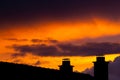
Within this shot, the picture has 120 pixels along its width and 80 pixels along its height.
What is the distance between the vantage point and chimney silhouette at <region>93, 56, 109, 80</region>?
40844 mm

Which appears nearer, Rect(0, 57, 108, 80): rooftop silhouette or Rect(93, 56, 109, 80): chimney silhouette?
Rect(0, 57, 108, 80): rooftop silhouette

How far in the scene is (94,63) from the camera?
4088cm

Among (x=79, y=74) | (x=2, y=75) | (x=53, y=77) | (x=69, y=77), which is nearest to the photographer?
(x=2, y=75)

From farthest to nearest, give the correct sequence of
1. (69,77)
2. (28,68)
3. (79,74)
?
(79,74) → (69,77) → (28,68)

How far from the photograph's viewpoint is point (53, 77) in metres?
35.3

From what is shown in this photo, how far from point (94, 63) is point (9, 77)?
38.6 feet

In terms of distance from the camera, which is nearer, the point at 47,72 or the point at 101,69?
the point at 47,72

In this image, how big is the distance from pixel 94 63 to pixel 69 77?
3.85 m

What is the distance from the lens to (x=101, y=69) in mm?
41031

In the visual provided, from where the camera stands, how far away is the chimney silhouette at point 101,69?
40844mm

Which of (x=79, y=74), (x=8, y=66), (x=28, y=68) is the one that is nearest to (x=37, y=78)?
(x=28, y=68)

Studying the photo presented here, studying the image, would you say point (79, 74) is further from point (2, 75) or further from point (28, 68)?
point (2, 75)

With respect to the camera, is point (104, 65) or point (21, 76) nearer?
point (21, 76)

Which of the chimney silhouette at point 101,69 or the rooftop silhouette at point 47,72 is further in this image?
the chimney silhouette at point 101,69
